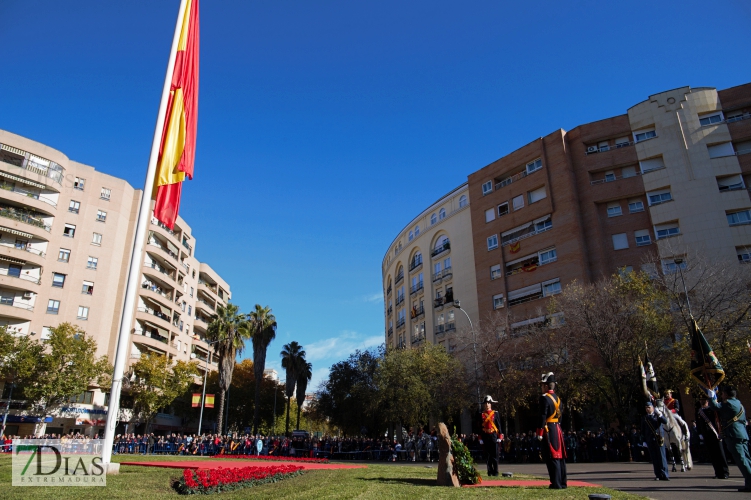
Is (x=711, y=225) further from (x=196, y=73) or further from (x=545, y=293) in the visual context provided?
(x=196, y=73)

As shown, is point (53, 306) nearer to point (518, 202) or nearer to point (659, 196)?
point (518, 202)

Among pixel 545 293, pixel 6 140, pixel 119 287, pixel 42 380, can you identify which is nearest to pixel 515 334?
pixel 545 293

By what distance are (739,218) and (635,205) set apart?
6.79 m

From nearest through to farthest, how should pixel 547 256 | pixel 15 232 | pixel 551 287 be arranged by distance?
pixel 551 287
pixel 547 256
pixel 15 232

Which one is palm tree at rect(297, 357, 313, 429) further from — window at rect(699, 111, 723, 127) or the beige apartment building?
window at rect(699, 111, 723, 127)

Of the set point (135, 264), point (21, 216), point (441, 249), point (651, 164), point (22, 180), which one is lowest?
point (135, 264)

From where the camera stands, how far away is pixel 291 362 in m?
57.2

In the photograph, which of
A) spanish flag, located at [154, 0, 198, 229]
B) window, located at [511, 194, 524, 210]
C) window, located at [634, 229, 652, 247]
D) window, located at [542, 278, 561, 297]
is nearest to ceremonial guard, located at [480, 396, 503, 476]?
spanish flag, located at [154, 0, 198, 229]

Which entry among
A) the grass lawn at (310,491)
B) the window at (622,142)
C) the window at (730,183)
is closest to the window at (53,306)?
the grass lawn at (310,491)

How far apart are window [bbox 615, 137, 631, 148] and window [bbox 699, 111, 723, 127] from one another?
5.08 metres

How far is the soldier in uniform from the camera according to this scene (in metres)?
8.43

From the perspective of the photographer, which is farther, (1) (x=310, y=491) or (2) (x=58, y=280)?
(2) (x=58, y=280)

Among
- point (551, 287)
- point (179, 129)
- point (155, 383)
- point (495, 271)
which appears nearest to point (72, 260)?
point (155, 383)

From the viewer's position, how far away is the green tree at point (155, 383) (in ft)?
147
